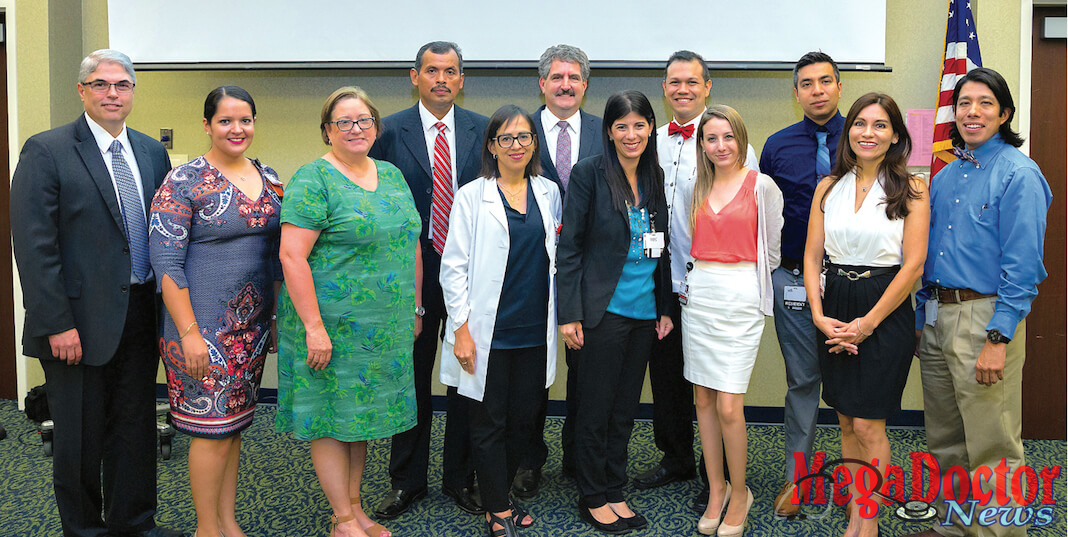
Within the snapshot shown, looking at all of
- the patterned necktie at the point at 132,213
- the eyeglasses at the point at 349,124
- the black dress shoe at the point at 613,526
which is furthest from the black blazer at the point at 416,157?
the black dress shoe at the point at 613,526

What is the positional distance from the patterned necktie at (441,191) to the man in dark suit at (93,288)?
41.3 inches

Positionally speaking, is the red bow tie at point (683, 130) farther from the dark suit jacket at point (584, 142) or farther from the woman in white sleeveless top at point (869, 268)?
the woman in white sleeveless top at point (869, 268)

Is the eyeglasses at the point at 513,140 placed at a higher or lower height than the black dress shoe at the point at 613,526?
higher

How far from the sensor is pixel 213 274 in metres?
2.17

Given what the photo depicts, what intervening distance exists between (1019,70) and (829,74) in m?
1.66

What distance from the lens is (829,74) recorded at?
2738 mm

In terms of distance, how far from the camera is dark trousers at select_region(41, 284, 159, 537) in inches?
91.1

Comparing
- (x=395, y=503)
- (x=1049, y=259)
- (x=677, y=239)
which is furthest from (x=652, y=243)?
(x=1049, y=259)

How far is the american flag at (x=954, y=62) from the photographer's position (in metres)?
3.42

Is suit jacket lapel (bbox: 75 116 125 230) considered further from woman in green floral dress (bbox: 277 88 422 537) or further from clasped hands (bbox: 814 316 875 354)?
clasped hands (bbox: 814 316 875 354)

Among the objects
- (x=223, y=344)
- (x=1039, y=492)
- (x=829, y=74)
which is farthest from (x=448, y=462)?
(x=1039, y=492)

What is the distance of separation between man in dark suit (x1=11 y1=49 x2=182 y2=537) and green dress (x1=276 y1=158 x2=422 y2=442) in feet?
1.85

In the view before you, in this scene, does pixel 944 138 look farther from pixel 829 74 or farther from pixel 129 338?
pixel 129 338

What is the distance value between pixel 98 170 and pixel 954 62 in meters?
3.96
